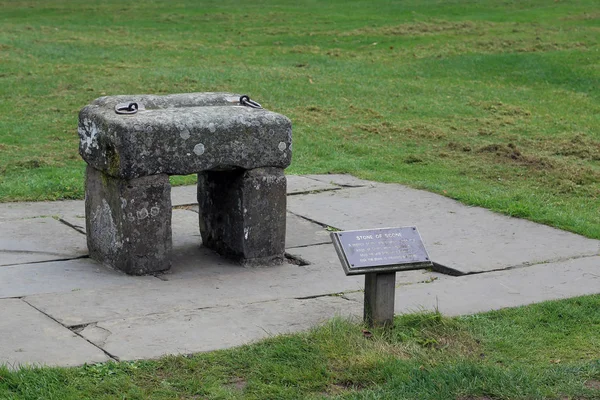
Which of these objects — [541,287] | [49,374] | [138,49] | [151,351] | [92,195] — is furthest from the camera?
[138,49]

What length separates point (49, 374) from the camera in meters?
4.99

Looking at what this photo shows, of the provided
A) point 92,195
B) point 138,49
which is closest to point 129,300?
point 92,195

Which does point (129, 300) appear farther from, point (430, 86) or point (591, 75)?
point (591, 75)

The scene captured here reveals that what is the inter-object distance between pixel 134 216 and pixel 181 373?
6.68 ft

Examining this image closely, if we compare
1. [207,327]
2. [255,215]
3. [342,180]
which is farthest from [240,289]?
[342,180]

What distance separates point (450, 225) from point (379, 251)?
9.28ft

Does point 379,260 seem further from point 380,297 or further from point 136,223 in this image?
point 136,223

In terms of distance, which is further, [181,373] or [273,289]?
[273,289]

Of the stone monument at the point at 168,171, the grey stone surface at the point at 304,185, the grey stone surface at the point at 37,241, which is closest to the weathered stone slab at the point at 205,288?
the stone monument at the point at 168,171

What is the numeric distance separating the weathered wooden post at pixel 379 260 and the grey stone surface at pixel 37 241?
8.56 feet

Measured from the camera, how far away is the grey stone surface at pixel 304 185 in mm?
9695

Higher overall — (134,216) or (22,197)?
(134,216)

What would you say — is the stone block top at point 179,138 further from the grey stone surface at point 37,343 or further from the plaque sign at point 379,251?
the plaque sign at point 379,251

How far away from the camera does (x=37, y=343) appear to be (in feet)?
18.1
